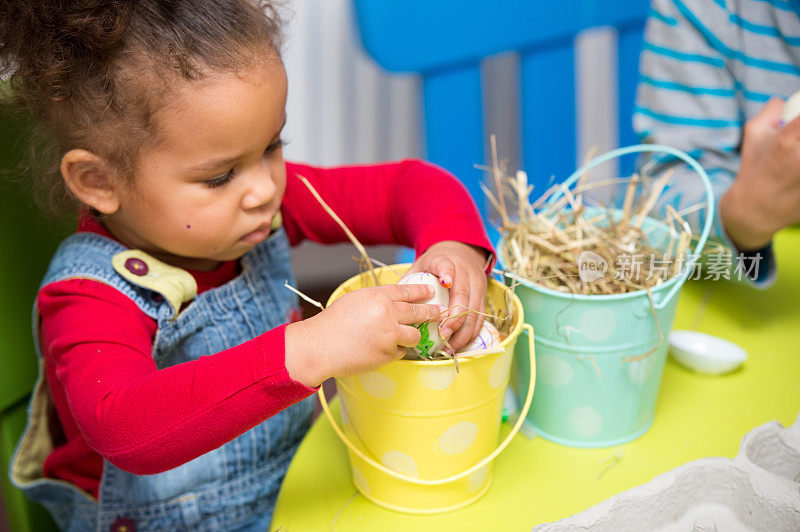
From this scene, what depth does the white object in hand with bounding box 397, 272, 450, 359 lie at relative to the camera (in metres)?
0.57

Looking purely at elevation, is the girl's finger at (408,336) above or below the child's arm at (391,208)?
above

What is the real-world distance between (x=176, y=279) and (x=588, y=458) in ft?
1.39

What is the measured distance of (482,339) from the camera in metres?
0.60

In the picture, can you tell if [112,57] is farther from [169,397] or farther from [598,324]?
[598,324]

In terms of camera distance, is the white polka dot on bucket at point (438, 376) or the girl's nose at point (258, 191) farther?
the girl's nose at point (258, 191)

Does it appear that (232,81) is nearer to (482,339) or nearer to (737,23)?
(482,339)

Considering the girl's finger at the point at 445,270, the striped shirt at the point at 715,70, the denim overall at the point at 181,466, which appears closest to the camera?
the girl's finger at the point at 445,270

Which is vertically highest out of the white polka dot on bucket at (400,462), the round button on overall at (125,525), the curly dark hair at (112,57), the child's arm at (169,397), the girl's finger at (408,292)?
the curly dark hair at (112,57)

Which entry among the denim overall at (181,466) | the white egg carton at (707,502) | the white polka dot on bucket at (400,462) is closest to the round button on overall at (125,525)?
the denim overall at (181,466)

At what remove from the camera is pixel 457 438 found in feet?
1.85

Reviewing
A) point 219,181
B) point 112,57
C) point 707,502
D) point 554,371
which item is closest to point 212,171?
point 219,181

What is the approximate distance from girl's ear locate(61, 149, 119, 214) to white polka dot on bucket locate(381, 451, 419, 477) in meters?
0.36

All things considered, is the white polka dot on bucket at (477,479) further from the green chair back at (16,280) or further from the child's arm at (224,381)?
the green chair back at (16,280)

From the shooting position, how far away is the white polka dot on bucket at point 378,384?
1.78 ft
